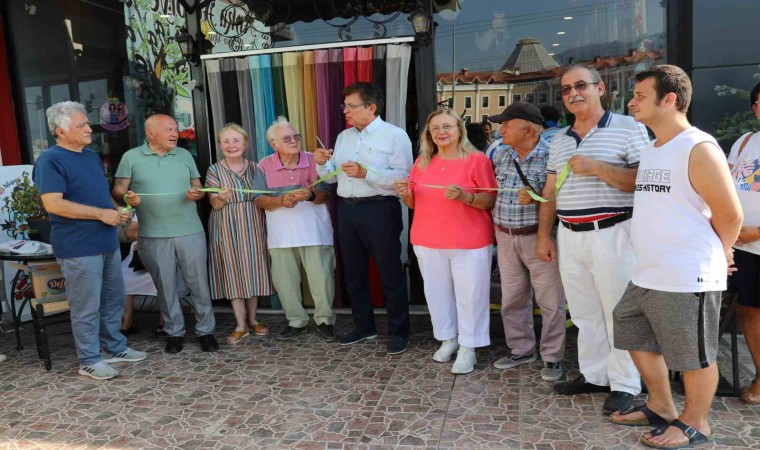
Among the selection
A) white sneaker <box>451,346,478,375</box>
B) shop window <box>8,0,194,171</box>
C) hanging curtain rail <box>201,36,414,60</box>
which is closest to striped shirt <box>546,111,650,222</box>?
white sneaker <box>451,346,478,375</box>

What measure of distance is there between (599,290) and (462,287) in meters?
0.94

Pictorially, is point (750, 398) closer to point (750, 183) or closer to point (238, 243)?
point (750, 183)

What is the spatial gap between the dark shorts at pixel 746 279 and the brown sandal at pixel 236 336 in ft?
11.0

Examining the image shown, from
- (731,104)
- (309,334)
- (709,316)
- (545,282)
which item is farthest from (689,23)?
(309,334)

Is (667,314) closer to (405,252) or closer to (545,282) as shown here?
(545,282)

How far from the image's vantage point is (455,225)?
12.1ft

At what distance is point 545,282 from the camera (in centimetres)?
353

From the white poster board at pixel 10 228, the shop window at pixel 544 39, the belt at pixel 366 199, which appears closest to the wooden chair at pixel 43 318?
the white poster board at pixel 10 228

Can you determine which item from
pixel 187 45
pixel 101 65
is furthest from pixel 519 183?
pixel 101 65

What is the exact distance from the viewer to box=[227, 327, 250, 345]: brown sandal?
453 cm

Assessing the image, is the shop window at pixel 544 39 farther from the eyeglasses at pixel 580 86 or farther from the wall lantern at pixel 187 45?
the wall lantern at pixel 187 45

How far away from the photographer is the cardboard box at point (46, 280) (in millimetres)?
4207

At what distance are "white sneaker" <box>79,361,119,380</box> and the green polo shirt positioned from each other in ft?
3.10

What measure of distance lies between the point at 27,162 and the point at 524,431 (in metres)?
5.66
